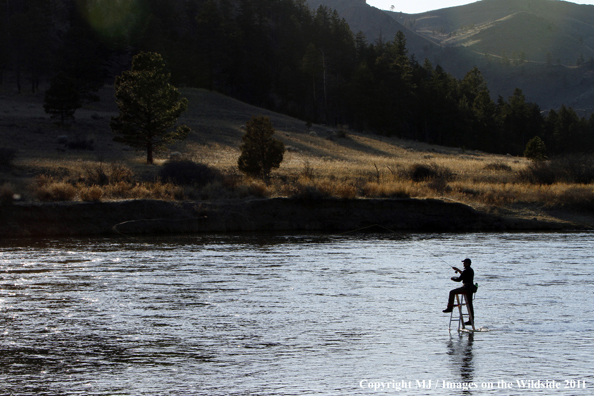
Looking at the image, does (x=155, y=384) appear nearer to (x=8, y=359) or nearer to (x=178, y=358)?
(x=178, y=358)

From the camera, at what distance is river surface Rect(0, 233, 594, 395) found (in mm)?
9023

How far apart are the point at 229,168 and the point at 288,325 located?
3869 cm

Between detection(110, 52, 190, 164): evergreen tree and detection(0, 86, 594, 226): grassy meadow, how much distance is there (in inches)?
114

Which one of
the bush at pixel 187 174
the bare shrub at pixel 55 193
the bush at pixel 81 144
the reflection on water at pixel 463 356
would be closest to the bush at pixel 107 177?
the bush at pixel 187 174

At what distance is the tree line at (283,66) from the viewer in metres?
100

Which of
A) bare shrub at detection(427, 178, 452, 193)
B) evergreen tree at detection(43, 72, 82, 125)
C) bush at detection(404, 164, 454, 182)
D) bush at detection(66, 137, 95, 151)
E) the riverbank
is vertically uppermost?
evergreen tree at detection(43, 72, 82, 125)

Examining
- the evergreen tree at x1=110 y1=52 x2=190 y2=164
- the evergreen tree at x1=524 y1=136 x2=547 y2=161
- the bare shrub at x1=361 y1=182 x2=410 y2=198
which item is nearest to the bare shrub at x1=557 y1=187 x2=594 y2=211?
the bare shrub at x1=361 y1=182 x2=410 y2=198

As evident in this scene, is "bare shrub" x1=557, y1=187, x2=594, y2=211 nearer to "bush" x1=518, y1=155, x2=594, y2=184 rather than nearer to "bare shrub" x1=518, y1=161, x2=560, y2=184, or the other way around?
"bush" x1=518, y1=155, x2=594, y2=184

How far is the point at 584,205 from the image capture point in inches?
1406

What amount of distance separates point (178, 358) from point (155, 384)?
126 centimetres

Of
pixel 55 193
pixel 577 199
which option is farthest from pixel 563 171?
pixel 55 193

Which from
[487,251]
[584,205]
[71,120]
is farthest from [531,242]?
[71,120]

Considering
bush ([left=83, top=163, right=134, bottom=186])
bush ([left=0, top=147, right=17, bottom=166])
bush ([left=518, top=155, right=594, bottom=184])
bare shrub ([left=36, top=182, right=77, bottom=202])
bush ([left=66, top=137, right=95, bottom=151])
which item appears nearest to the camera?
bare shrub ([left=36, top=182, right=77, bottom=202])

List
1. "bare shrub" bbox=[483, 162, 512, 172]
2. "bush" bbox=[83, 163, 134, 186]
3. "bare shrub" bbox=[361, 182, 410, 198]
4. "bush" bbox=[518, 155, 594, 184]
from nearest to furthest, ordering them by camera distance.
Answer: "bare shrub" bbox=[361, 182, 410, 198]
"bush" bbox=[83, 163, 134, 186]
"bush" bbox=[518, 155, 594, 184]
"bare shrub" bbox=[483, 162, 512, 172]
